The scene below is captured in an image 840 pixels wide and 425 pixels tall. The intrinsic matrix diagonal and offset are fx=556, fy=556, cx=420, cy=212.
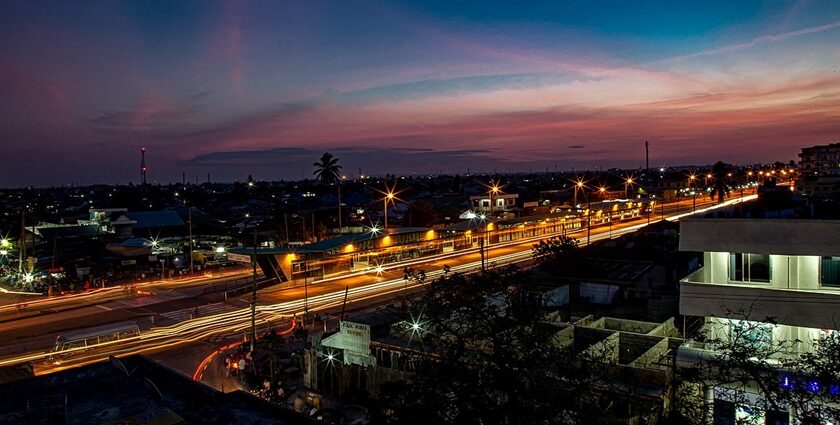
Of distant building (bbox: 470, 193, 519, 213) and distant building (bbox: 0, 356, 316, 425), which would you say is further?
distant building (bbox: 470, 193, 519, 213)

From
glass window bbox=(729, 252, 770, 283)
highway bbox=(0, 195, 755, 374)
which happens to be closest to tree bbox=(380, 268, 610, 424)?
glass window bbox=(729, 252, 770, 283)

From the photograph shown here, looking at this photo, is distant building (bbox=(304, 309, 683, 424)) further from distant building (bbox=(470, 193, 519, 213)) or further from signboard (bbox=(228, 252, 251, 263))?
distant building (bbox=(470, 193, 519, 213))

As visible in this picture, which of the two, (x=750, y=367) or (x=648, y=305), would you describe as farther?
(x=648, y=305)

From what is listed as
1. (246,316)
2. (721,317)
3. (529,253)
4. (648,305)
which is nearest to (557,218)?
(529,253)

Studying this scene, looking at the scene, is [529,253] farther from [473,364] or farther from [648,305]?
[473,364]

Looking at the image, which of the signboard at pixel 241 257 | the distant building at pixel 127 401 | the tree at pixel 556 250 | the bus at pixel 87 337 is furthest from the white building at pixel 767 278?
the signboard at pixel 241 257

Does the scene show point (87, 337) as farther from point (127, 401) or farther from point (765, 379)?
point (765, 379)

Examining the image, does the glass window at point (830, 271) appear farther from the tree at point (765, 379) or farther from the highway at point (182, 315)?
the highway at point (182, 315)
